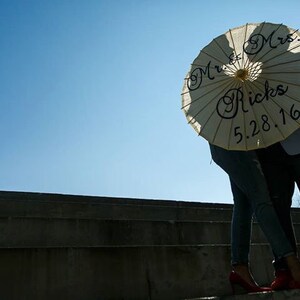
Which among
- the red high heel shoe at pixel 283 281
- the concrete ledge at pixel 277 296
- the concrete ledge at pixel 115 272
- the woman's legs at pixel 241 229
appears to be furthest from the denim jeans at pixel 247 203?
the concrete ledge at pixel 115 272

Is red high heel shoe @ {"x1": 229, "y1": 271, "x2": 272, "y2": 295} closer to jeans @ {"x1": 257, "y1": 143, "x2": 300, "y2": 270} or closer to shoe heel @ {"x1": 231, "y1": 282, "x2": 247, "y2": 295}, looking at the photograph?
shoe heel @ {"x1": 231, "y1": 282, "x2": 247, "y2": 295}

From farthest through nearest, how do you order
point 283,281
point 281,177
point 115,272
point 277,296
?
point 115,272, point 281,177, point 283,281, point 277,296

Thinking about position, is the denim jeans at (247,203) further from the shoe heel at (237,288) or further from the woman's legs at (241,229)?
the shoe heel at (237,288)

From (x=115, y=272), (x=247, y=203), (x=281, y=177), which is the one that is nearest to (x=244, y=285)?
(x=247, y=203)

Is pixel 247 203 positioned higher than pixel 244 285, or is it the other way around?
pixel 247 203

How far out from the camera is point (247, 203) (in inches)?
112

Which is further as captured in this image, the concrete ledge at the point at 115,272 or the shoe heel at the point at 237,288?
the concrete ledge at the point at 115,272

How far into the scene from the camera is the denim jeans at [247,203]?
2510mm

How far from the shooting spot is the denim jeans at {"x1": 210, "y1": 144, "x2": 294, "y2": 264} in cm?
251

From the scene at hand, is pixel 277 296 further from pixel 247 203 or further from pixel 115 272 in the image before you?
pixel 115 272

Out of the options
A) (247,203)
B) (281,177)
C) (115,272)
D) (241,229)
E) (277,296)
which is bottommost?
(277,296)

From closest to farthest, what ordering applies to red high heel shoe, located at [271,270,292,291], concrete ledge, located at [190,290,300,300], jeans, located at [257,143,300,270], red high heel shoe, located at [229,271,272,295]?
concrete ledge, located at [190,290,300,300] → red high heel shoe, located at [271,270,292,291] → red high heel shoe, located at [229,271,272,295] → jeans, located at [257,143,300,270]

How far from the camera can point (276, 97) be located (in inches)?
104

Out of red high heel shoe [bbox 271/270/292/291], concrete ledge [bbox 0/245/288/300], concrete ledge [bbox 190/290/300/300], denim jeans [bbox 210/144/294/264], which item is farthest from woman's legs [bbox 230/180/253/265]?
concrete ledge [bbox 0/245/288/300]
